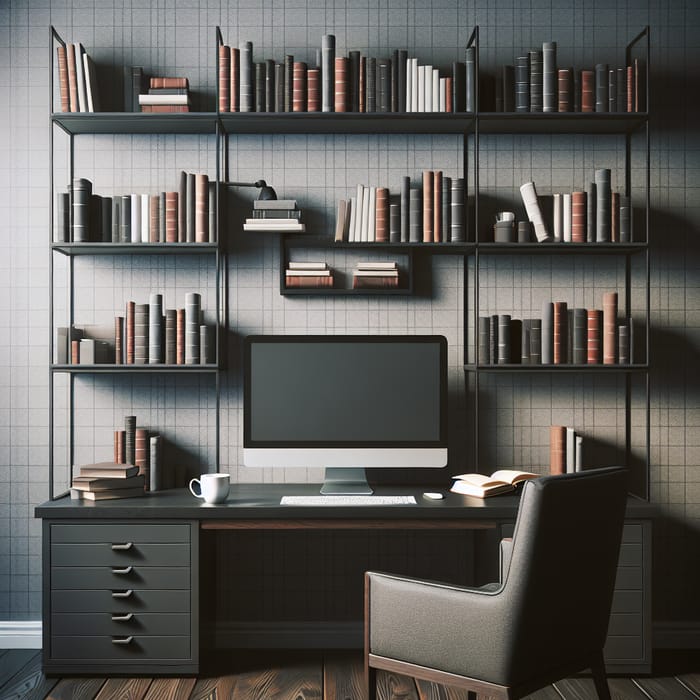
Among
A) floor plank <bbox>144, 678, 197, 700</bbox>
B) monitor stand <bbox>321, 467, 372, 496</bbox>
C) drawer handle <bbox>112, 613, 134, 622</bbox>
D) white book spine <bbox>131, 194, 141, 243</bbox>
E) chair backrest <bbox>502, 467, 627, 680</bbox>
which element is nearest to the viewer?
chair backrest <bbox>502, 467, 627, 680</bbox>

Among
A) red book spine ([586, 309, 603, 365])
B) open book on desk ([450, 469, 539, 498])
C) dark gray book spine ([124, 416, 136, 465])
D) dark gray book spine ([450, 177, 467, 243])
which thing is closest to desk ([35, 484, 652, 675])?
open book on desk ([450, 469, 539, 498])

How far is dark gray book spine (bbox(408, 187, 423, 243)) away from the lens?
2881 millimetres

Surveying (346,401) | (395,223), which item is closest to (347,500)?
(346,401)

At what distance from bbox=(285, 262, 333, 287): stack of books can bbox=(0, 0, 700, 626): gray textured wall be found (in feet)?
0.41

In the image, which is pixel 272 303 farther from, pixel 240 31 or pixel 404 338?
pixel 240 31

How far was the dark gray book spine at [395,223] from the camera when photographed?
290 cm

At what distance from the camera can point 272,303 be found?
311 centimetres

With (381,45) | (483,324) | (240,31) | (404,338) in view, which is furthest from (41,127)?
(483,324)

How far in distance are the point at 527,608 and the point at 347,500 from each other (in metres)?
0.97

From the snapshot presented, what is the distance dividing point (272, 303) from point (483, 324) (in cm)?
90

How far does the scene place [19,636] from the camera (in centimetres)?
305

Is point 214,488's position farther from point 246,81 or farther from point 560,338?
point 246,81

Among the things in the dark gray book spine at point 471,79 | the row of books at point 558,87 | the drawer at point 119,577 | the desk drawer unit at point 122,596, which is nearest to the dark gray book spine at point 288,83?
the dark gray book spine at point 471,79

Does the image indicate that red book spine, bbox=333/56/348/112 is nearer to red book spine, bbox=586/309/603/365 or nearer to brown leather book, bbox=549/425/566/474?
red book spine, bbox=586/309/603/365
